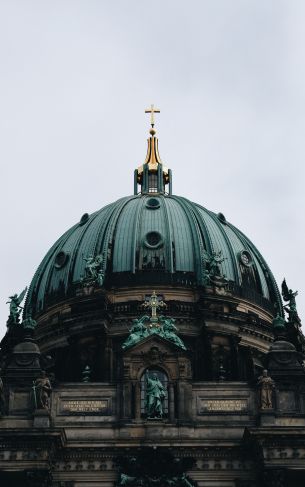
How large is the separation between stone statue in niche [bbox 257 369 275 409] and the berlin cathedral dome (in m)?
0.07

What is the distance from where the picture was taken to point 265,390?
52375 mm

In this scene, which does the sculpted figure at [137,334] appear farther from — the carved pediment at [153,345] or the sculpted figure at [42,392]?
the sculpted figure at [42,392]

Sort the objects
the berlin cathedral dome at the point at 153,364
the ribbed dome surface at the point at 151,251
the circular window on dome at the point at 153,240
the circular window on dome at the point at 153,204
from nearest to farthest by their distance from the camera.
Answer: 1. the berlin cathedral dome at the point at 153,364
2. the ribbed dome surface at the point at 151,251
3. the circular window on dome at the point at 153,240
4. the circular window on dome at the point at 153,204

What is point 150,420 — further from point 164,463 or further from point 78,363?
point 78,363

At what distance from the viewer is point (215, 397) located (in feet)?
176

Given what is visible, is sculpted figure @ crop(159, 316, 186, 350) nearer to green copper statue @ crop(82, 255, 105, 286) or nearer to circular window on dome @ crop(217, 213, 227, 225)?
green copper statue @ crop(82, 255, 105, 286)

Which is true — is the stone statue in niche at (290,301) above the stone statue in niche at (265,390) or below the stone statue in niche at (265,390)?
above

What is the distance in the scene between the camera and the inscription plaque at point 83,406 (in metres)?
53.2

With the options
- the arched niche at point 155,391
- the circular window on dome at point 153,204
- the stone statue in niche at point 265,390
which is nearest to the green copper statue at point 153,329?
the arched niche at point 155,391

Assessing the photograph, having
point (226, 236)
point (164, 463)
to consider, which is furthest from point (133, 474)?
point (226, 236)

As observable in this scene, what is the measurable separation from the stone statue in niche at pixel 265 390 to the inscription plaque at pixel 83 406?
739 cm

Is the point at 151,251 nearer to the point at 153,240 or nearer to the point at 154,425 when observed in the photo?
the point at 153,240

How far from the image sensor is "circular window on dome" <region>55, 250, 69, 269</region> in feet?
225

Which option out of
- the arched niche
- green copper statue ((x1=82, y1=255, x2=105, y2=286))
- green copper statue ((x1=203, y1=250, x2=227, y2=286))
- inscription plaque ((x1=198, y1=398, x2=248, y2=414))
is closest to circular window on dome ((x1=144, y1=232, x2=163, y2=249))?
green copper statue ((x1=203, y1=250, x2=227, y2=286))
